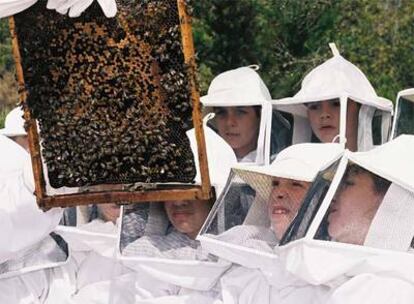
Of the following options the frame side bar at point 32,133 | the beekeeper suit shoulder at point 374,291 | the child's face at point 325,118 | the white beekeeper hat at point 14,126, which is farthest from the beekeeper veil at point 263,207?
the white beekeeper hat at point 14,126

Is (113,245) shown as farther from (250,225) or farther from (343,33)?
(343,33)

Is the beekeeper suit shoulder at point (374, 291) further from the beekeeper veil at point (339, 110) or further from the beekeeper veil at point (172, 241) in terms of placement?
the beekeeper veil at point (339, 110)

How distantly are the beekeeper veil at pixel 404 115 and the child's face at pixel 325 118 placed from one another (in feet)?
1.25

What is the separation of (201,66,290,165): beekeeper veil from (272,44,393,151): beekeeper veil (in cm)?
11

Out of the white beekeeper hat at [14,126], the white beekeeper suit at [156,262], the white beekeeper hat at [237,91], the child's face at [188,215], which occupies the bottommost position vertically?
the white beekeeper suit at [156,262]

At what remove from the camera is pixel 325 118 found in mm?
6301

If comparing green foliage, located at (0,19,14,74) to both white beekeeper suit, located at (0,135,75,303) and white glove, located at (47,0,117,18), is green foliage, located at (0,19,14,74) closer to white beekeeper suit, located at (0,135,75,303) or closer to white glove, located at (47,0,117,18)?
white beekeeper suit, located at (0,135,75,303)

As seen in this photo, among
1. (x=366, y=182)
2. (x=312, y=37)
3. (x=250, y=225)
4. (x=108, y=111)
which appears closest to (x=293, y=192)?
(x=250, y=225)

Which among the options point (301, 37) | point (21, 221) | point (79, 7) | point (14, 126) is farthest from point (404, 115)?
point (301, 37)

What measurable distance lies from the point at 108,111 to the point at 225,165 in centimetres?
93

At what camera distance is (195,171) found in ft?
14.3

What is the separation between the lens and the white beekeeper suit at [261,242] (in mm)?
4219

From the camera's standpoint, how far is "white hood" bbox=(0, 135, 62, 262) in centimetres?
486

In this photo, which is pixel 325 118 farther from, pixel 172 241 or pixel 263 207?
pixel 263 207
